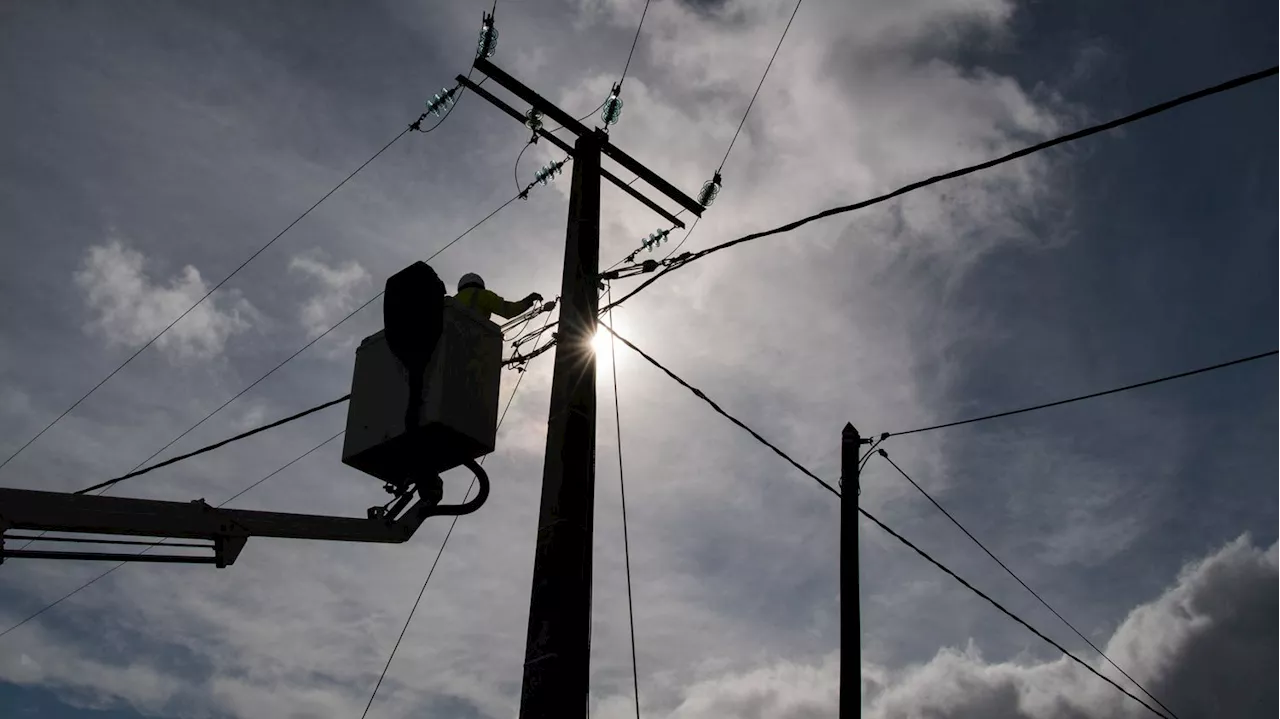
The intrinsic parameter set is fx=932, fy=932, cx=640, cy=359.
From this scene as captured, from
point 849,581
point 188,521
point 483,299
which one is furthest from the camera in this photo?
point 849,581

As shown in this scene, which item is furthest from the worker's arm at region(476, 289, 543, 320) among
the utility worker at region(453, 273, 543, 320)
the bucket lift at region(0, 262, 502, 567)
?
the bucket lift at region(0, 262, 502, 567)

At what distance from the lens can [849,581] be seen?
1100 centimetres

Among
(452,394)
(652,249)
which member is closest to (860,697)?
(652,249)

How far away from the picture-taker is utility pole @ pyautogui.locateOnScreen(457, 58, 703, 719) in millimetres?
4758

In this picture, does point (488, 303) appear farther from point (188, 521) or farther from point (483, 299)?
point (188, 521)

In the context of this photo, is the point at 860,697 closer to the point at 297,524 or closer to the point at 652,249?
the point at 652,249

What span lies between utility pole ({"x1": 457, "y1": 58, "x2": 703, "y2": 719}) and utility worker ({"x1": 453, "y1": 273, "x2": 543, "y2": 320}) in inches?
Answer: 16.0

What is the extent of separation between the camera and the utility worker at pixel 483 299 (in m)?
6.25

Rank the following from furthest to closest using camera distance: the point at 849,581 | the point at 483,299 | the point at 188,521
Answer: the point at 849,581 < the point at 483,299 < the point at 188,521

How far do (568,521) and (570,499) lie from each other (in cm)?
14

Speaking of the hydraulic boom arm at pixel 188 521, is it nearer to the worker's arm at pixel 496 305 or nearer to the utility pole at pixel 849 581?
the worker's arm at pixel 496 305

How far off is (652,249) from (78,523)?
627 cm

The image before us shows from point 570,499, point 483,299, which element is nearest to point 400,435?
point 570,499

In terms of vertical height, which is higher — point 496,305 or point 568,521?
point 496,305
